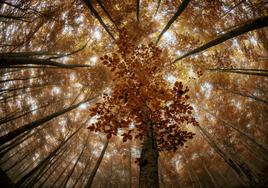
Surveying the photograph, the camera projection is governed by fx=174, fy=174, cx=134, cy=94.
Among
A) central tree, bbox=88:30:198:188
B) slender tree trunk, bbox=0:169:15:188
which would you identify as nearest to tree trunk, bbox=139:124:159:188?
central tree, bbox=88:30:198:188

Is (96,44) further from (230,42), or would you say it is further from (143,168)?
(143,168)

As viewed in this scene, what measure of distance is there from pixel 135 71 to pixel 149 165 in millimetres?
2397

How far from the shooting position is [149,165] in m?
3.14

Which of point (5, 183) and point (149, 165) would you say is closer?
point (149, 165)

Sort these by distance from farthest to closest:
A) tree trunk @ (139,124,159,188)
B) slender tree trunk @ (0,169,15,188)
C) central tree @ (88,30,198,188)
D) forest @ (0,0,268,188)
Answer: slender tree trunk @ (0,169,15,188) → forest @ (0,0,268,188) → central tree @ (88,30,198,188) → tree trunk @ (139,124,159,188)

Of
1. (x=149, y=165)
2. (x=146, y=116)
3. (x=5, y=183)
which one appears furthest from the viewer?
(x=5, y=183)

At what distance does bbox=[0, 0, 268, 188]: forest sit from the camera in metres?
3.78

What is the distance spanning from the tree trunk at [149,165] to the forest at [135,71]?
2cm

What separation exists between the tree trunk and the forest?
0.06 feet

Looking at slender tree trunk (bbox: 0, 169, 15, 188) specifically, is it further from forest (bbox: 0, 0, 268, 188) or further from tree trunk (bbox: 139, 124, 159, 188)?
tree trunk (bbox: 139, 124, 159, 188)

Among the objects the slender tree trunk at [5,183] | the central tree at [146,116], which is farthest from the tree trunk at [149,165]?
the slender tree trunk at [5,183]

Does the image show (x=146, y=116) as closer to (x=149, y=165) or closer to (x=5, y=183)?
(x=149, y=165)

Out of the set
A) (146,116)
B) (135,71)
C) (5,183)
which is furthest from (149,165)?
(5,183)

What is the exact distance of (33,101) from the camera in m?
9.31
